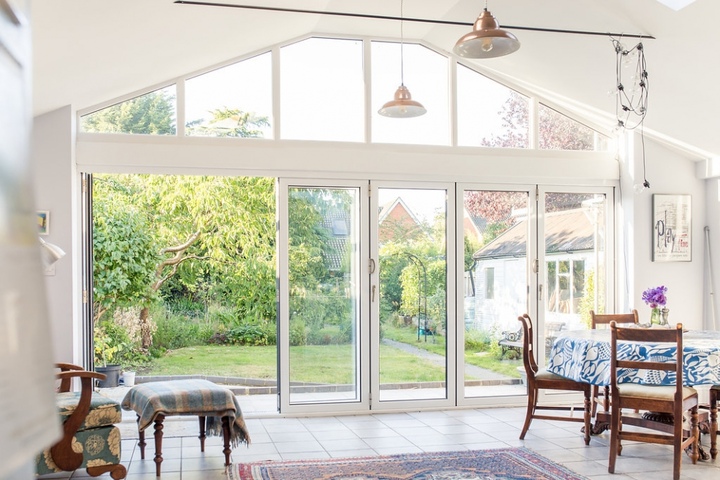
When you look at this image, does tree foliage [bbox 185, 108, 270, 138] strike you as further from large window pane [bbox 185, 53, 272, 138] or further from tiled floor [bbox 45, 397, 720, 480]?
tiled floor [bbox 45, 397, 720, 480]

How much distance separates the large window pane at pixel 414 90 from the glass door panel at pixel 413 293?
499 mm

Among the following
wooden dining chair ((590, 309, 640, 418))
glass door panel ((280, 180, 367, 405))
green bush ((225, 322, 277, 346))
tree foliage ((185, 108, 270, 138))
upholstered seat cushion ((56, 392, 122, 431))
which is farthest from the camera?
green bush ((225, 322, 277, 346))

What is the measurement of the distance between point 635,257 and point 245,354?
5.97 meters

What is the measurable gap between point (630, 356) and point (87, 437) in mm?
Result: 3470

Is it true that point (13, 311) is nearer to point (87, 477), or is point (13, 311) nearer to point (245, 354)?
point (87, 477)

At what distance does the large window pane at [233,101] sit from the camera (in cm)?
627

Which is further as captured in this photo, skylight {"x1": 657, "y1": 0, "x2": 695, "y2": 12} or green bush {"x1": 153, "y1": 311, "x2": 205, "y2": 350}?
green bush {"x1": 153, "y1": 311, "x2": 205, "y2": 350}

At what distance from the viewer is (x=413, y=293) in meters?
6.75

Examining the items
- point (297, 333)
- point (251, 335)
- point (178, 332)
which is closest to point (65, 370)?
point (297, 333)

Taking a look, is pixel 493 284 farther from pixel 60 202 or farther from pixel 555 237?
pixel 60 202

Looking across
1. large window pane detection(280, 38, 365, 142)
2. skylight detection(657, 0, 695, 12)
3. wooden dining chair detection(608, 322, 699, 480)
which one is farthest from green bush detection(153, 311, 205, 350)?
skylight detection(657, 0, 695, 12)

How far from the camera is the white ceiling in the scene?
453 cm

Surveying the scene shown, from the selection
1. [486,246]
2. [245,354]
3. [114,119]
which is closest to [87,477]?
[114,119]

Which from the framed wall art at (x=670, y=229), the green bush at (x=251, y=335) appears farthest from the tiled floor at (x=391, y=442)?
the green bush at (x=251, y=335)
